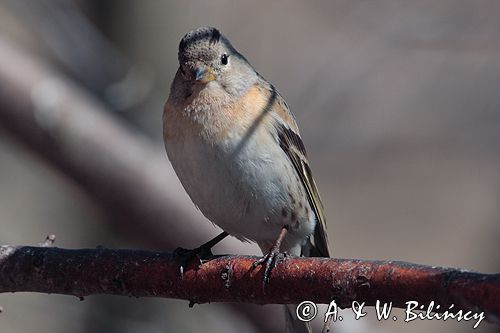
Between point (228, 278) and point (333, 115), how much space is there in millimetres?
2597

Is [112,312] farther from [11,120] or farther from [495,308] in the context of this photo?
[495,308]

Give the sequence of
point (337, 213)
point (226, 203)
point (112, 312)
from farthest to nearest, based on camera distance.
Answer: point (337, 213), point (112, 312), point (226, 203)

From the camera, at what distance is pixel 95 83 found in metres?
6.30

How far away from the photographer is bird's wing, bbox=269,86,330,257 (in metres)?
4.43

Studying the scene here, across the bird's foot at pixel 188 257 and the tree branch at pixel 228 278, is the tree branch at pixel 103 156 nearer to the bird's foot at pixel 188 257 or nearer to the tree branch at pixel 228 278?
the bird's foot at pixel 188 257

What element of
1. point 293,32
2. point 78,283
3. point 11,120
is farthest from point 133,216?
point 293,32

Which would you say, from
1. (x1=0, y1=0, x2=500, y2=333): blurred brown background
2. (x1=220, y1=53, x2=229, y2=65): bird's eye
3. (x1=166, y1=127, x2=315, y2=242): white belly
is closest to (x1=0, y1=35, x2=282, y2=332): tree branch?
(x1=0, y1=0, x2=500, y2=333): blurred brown background

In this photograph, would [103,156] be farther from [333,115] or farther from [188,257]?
[188,257]

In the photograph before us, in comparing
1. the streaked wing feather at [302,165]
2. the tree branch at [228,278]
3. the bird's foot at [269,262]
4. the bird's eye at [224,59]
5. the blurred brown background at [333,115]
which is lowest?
the tree branch at [228,278]

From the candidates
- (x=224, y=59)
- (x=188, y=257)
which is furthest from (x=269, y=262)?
(x=224, y=59)

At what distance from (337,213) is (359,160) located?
38.1 inches

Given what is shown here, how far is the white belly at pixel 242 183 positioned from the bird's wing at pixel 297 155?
84 millimetres

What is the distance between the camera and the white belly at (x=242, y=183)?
4.06 meters

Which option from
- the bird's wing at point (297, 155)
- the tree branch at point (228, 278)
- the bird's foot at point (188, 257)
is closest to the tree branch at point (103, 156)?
the bird's wing at point (297, 155)
